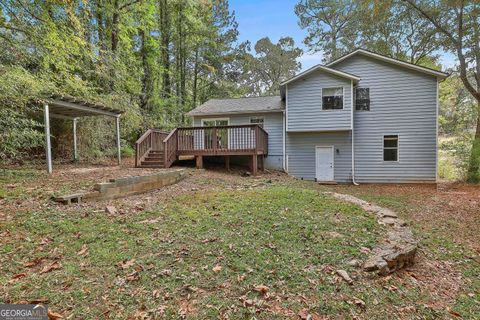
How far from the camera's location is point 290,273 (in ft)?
10.6

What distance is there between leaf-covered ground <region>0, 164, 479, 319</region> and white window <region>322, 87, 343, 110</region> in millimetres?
7651

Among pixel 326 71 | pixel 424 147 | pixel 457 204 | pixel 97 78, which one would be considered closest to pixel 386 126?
pixel 424 147

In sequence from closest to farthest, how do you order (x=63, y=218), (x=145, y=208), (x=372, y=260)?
1. (x=372, y=260)
2. (x=63, y=218)
3. (x=145, y=208)

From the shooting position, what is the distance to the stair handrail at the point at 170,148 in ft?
34.5

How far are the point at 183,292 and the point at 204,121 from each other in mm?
12293

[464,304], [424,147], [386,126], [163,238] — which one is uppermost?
[386,126]

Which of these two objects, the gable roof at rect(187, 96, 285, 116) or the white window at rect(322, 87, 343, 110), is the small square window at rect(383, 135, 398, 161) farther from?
the gable roof at rect(187, 96, 285, 116)

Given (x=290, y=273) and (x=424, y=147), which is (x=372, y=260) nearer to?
(x=290, y=273)

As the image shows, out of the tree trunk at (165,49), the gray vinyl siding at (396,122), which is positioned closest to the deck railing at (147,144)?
the tree trunk at (165,49)

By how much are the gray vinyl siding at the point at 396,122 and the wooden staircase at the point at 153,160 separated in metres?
9.11

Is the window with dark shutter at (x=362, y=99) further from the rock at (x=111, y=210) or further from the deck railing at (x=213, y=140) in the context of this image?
the rock at (x=111, y=210)

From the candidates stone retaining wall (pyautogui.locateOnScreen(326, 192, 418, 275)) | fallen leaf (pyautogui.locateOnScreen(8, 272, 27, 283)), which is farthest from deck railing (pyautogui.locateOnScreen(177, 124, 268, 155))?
fallen leaf (pyautogui.locateOnScreen(8, 272, 27, 283))

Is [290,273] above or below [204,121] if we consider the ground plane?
below

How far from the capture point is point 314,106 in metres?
12.1
